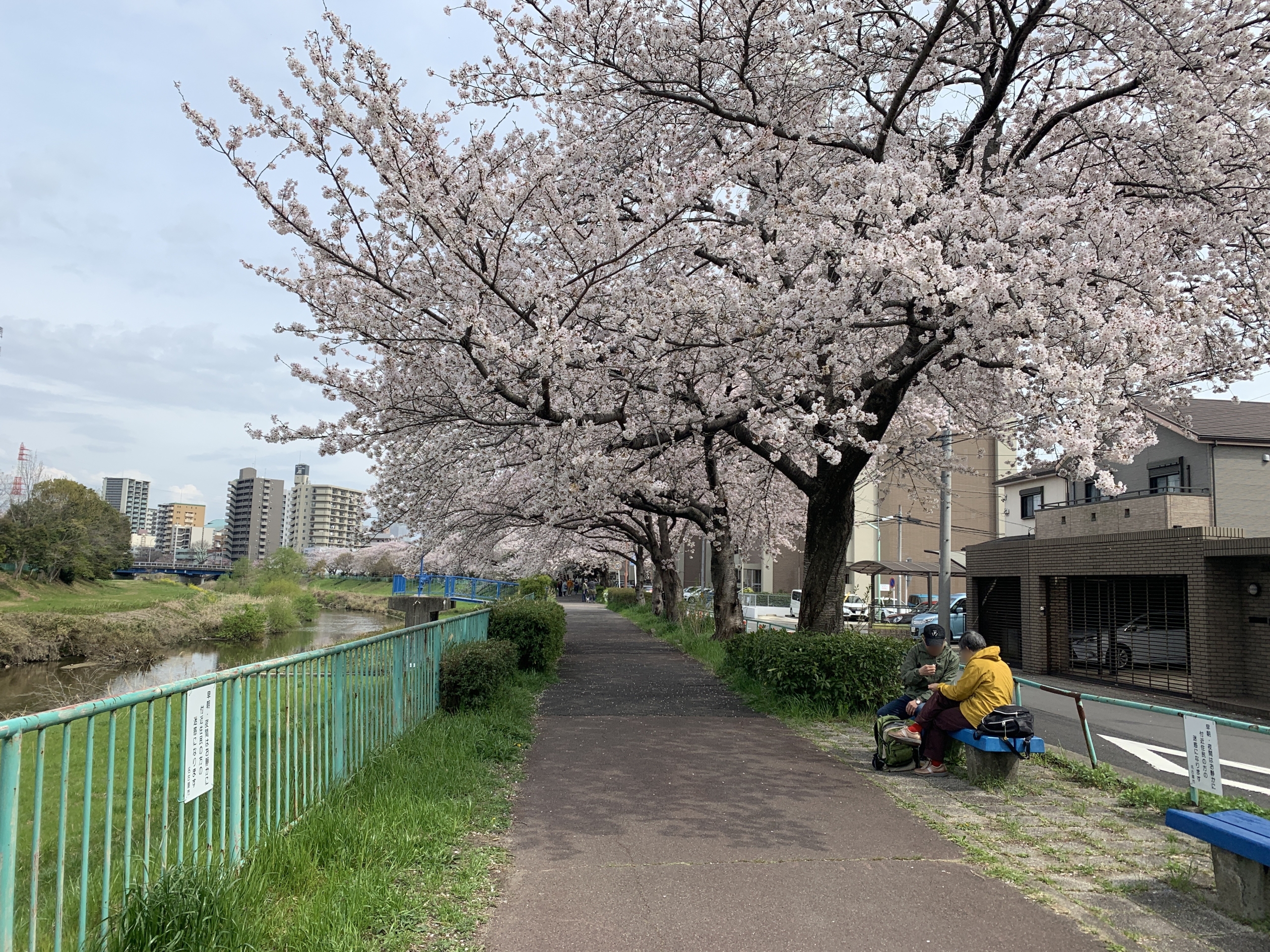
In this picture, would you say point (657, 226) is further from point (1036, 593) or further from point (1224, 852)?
point (1036, 593)

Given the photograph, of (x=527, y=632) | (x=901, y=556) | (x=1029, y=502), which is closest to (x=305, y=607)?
(x=527, y=632)

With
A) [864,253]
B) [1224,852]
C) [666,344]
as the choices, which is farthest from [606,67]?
[1224,852]

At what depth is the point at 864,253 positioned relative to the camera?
7.29 metres

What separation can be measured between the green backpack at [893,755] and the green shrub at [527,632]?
6.64 metres

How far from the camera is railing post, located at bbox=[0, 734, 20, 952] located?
2.53 meters

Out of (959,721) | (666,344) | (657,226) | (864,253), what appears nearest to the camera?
(959,721)

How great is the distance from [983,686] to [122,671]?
24.8 m

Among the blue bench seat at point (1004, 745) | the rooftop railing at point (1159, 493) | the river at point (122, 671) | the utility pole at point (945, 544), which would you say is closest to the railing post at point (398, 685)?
the river at point (122, 671)

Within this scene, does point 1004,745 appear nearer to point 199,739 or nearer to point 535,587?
point 199,739

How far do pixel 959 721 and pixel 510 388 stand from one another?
19.0 ft

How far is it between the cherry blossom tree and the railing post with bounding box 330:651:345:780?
307 centimetres

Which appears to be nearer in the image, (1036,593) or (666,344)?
(666,344)

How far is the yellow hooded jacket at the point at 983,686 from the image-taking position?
657cm

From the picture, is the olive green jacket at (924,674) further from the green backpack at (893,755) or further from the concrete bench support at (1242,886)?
the concrete bench support at (1242,886)
